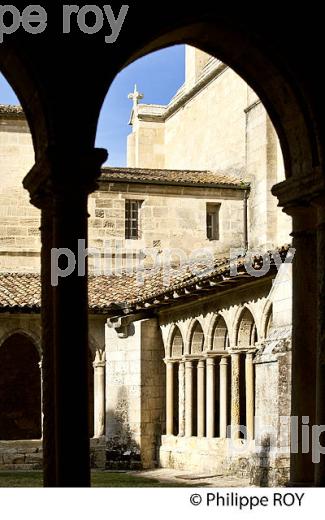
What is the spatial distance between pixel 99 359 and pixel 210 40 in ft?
46.3

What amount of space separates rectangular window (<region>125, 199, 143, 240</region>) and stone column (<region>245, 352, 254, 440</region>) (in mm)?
8192

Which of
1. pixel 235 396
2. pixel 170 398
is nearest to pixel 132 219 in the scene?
pixel 170 398

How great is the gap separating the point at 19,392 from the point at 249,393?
34.0 feet

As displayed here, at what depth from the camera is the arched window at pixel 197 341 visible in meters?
19.3

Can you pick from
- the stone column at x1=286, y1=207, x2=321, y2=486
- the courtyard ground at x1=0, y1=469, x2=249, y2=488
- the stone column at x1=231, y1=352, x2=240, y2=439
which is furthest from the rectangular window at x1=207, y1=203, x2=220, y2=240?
→ the stone column at x1=286, y1=207, x2=321, y2=486

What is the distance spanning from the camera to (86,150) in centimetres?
689

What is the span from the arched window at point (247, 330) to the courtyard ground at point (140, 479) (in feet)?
6.93

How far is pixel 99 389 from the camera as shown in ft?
70.4

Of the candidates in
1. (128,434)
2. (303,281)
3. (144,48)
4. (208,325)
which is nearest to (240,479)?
(208,325)

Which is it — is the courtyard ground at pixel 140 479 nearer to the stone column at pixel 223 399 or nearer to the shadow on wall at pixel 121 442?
the shadow on wall at pixel 121 442

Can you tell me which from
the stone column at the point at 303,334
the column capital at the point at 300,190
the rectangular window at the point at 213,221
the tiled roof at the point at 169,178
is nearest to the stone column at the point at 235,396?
the tiled roof at the point at 169,178

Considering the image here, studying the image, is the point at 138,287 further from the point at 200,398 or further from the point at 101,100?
the point at 101,100

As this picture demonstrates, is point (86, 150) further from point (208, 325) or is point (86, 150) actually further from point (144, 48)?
point (208, 325)

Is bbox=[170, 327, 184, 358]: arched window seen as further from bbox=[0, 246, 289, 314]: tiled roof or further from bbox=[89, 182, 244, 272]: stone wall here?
bbox=[89, 182, 244, 272]: stone wall
